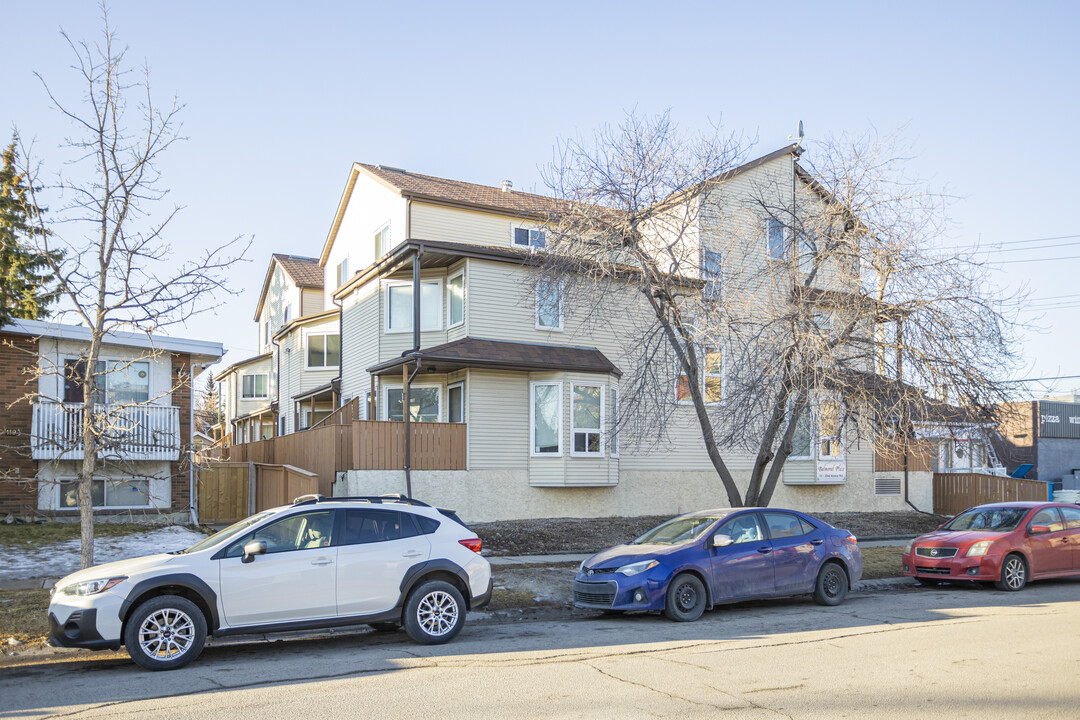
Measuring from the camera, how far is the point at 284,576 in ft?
29.7

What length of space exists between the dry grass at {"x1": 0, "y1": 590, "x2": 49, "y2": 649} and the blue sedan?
6416 mm

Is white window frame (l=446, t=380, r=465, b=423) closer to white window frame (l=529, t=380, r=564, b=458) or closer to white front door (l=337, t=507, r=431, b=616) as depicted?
white window frame (l=529, t=380, r=564, b=458)

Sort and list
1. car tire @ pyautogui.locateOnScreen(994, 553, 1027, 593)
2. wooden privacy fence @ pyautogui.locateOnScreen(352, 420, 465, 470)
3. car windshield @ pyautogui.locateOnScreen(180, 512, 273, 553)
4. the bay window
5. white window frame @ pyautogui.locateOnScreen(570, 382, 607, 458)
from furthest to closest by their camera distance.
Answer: the bay window
white window frame @ pyautogui.locateOnScreen(570, 382, 607, 458)
wooden privacy fence @ pyautogui.locateOnScreen(352, 420, 465, 470)
car tire @ pyautogui.locateOnScreen(994, 553, 1027, 593)
car windshield @ pyautogui.locateOnScreen(180, 512, 273, 553)

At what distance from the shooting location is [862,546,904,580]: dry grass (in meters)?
Result: 16.1

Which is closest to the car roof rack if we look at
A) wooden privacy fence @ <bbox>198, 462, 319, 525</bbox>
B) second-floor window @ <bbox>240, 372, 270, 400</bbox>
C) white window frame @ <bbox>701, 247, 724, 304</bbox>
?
white window frame @ <bbox>701, 247, 724, 304</bbox>

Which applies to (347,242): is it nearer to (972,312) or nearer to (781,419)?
(781,419)

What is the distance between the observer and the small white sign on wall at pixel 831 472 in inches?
1041

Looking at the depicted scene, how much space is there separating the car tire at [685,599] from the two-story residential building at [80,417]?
37.4 ft

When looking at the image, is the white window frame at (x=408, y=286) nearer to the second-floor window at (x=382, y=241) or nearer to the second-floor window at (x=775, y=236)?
the second-floor window at (x=382, y=241)

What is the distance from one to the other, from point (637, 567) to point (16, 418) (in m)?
15.2

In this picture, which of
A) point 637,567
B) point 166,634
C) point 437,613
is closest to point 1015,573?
point 637,567

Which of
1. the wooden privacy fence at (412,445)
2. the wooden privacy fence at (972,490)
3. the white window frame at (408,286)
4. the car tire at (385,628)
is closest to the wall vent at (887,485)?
the wooden privacy fence at (972,490)

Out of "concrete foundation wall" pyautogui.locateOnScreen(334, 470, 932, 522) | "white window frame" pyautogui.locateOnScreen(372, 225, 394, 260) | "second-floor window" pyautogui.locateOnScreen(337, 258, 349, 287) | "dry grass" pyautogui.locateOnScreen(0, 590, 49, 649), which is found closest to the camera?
"dry grass" pyautogui.locateOnScreen(0, 590, 49, 649)

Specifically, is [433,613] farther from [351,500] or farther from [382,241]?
[382,241]
